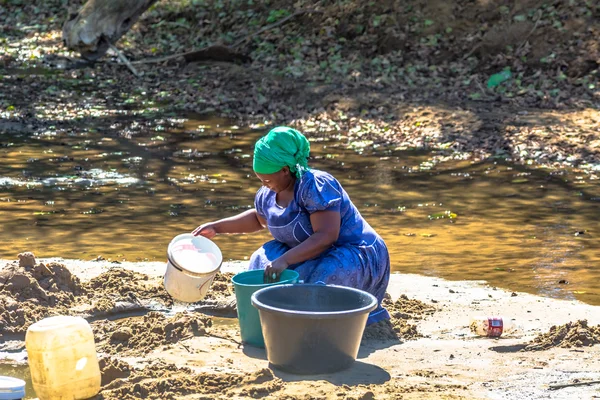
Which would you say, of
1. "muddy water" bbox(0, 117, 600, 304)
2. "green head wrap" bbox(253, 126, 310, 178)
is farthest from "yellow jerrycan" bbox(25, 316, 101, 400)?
"muddy water" bbox(0, 117, 600, 304)

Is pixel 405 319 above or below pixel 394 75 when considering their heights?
below

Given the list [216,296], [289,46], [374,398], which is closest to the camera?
[374,398]

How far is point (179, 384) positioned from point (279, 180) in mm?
1264

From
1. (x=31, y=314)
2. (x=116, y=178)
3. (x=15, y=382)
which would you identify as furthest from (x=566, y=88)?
(x=15, y=382)

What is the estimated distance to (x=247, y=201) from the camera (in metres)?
9.98

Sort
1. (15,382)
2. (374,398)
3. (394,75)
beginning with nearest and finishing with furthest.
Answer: (15,382) < (374,398) < (394,75)

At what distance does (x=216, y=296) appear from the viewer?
6.39 m

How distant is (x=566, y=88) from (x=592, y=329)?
9.43 m

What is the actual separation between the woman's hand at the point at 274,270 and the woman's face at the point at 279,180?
401 millimetres

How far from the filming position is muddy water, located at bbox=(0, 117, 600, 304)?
7.80 m

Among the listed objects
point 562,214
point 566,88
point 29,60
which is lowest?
point 562,214

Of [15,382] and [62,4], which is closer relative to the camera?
[15,382]

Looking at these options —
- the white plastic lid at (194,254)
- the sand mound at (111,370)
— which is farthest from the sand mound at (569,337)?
the sand mound at (111,370)

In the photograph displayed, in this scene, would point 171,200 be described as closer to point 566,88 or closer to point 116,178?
point 116,178
